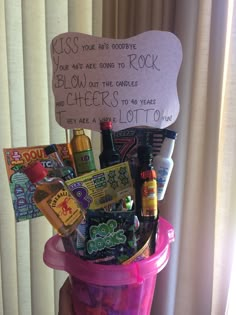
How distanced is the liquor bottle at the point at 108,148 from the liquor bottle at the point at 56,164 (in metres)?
0.06

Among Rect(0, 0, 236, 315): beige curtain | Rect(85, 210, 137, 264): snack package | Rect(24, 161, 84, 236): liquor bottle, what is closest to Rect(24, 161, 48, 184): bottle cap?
Rect(24, 161, 84, 236): liquor bottle

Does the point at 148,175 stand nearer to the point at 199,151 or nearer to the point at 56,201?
the point at 56,201

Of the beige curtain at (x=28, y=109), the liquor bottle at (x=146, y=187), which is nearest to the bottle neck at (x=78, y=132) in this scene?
the liquor bottle at (x=146, y=187)

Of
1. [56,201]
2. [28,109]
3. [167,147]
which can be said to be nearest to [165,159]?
[167,147]

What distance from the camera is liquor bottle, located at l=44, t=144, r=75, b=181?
61 cm

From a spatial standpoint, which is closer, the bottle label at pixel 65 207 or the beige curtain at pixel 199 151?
the bottle label at pixel 65 207

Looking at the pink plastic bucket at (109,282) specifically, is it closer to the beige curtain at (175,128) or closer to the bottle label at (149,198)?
the bottle label at (149,198)

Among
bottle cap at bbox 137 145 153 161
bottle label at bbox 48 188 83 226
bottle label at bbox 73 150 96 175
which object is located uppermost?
bottle cap at bbox 137 145 153 161

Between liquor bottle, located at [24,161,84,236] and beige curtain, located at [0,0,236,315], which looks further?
Result: beige curtain, located at [0,0,236,315]

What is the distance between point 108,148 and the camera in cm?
63

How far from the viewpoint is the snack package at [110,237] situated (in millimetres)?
563

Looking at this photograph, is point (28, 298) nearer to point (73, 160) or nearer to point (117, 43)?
point (73, 160)

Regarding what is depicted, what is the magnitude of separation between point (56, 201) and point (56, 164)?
0.31 feet

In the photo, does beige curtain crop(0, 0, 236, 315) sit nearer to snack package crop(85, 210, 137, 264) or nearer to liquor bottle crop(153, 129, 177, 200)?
liquor bottle crop(153, 129, 177, 200)
